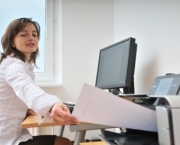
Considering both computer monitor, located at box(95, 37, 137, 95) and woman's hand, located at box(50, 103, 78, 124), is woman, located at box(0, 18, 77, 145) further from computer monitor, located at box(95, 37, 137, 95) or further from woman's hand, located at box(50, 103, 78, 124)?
computer monitor, located at box(95, 37, 137, 95)

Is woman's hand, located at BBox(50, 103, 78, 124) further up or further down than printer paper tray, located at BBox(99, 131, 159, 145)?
further up

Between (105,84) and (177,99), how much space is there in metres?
1.16

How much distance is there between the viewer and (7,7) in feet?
8.33

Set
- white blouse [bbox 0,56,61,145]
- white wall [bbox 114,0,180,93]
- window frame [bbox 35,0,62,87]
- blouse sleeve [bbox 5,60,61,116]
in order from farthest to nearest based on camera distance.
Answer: window frame [bbox 35,0,62,87], white wall [bbox 114,0,180,93], white blouse [bbox 0,56,61,145], blouse sleeve [bbox 5,60,61,116]

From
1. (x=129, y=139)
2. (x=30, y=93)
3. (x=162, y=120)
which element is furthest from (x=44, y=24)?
(x=162, y=120)

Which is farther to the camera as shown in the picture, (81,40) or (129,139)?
(81,40)

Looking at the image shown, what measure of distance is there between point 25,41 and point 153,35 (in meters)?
0.81

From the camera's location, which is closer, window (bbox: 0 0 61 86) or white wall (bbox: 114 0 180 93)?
white wall (bbox: 114 0 180 93)

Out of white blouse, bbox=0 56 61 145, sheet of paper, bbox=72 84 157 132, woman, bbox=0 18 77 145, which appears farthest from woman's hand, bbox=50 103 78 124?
white blouse, bbox=0 56 61 145

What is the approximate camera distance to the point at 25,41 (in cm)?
130

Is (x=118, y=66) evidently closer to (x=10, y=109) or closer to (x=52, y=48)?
(x=10, y=109)

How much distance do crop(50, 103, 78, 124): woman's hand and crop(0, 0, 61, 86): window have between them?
6.16 ft

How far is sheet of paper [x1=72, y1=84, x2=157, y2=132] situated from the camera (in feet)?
1.67

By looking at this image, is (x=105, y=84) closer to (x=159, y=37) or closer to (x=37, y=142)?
(x=159, y=37)
